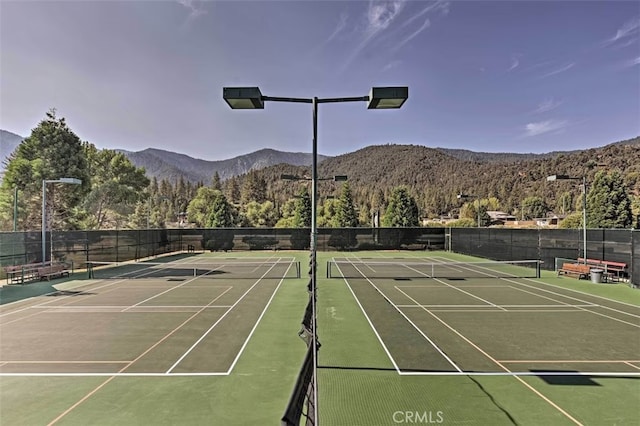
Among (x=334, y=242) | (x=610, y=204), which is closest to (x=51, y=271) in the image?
(x=334, y=242)

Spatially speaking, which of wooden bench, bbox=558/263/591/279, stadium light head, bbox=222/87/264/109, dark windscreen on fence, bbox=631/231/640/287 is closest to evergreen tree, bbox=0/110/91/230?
stadium light head, bbox=222/87/264/109

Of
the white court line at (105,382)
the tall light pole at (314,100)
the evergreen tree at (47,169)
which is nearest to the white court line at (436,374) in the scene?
the white court line at (105,382)

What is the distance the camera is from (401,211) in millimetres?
59750

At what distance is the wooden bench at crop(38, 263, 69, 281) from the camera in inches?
785

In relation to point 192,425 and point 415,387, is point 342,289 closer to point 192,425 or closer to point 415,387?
point 415,387

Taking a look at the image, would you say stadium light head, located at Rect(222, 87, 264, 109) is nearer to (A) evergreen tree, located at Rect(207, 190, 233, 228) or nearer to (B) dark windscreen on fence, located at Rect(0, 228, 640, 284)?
(B) dark windscreen on fence, located at Rect(0, 228, 640, 284)

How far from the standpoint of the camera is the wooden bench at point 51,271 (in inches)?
785

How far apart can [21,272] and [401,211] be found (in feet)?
163

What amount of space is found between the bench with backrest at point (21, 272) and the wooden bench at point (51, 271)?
0.97 feet

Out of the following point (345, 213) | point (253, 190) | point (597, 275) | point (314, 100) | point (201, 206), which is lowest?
point (597, 275)

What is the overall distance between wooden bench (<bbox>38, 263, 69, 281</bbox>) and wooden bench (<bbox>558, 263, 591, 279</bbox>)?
2894cm

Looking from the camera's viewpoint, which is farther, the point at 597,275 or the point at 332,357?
the point at 597,275

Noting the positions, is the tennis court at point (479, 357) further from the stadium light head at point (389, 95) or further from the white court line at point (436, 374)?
the stadium light head at point (389, 95)

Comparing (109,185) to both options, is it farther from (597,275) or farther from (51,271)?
(597,275)
